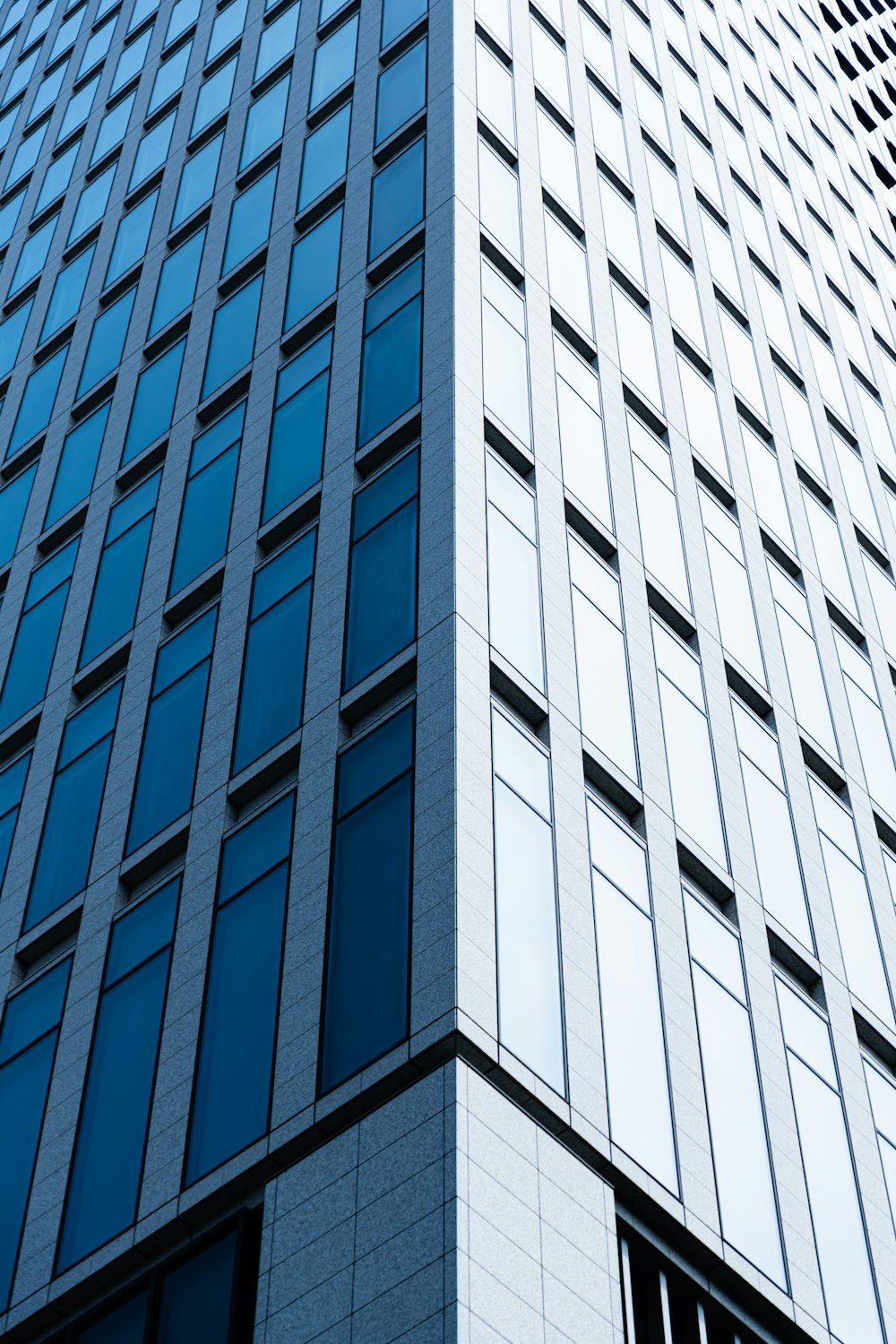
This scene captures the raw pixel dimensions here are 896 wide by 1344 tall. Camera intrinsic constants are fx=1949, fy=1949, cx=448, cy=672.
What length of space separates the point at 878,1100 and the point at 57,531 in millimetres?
17544

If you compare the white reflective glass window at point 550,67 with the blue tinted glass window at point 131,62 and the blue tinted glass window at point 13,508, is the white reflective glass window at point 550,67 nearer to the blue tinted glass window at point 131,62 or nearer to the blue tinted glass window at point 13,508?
the blue tinted glass window at point 13,508

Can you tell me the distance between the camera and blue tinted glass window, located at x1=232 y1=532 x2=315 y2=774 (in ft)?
82.9

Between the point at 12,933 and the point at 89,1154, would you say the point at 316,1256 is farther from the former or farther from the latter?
the point at 12,933

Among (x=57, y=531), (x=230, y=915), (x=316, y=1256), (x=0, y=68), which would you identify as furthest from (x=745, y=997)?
(x=0, y=68)

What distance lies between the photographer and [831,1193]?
955 inches

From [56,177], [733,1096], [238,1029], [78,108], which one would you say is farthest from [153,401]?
[78,108]

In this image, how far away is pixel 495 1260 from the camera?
17.7 meters

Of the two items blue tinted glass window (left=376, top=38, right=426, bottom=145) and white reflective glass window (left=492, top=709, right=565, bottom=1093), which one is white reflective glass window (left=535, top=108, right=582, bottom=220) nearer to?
blue tinted glass window (left=376, top=38, right=426, bottom=145)

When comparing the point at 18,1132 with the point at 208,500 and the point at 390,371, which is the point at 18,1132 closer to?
the point at 208,500

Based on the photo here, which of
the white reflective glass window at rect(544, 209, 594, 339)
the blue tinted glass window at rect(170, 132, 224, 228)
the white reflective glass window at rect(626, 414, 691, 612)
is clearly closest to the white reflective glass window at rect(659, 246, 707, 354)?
the white reflective glass window at rect(544, 209, 594, 339)

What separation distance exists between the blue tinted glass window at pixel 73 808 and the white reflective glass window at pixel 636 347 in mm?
10717

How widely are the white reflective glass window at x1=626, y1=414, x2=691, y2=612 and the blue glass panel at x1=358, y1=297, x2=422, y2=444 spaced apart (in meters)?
4.64

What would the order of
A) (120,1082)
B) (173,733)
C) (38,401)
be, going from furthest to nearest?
(38,401) < (173,733) < (120,1082)

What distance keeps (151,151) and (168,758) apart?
72.7ft
